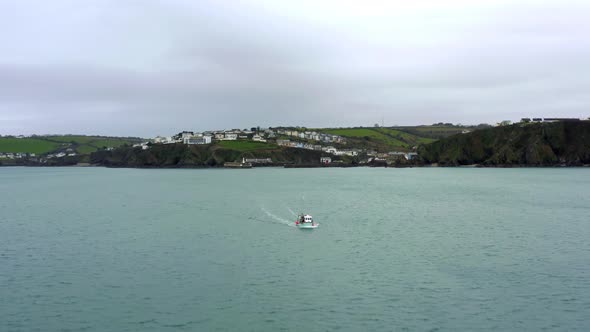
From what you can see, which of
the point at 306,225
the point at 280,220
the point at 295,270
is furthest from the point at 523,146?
the point at 295,270

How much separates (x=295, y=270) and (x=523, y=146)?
145811mm

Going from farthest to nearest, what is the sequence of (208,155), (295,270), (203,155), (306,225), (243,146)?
1. (243,146)
2. (203,155)
3. (208,155)
4. (306,225)
5. (295,270)

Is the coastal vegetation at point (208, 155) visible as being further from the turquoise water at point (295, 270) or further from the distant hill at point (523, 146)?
the turquoise water at point (295, 270)

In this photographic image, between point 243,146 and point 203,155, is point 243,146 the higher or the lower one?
the higher one

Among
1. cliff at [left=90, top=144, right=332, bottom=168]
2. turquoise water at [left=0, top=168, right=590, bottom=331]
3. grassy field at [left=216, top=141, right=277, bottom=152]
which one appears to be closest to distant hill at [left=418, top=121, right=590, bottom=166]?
cliff at [left=90, top=144, right=332, bottom=168]

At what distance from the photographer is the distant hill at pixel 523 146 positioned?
145750mm

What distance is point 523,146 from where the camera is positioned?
153 m

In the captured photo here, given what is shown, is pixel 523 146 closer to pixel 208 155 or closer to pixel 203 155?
pixel 208 155

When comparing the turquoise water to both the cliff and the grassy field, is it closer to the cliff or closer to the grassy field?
the cliff

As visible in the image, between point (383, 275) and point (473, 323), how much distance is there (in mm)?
7368

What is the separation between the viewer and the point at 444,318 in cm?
2027

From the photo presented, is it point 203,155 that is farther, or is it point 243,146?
point 243,146

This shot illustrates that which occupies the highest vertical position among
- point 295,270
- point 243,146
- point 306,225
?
point 243,146

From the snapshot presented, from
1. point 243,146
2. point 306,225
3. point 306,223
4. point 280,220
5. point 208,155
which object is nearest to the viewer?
point 306,225
